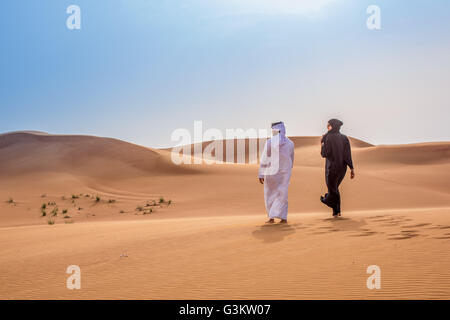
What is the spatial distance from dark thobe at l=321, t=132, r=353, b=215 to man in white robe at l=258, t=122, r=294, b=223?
0.90 metres

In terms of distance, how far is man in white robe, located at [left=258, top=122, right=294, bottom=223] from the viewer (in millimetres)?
9164

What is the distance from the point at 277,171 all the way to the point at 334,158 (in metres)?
1.41

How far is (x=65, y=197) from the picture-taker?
23.3m

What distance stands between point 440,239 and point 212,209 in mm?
15259

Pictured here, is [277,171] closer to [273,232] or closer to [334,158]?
[334,158]

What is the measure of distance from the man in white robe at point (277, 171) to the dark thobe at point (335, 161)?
0.90 meters

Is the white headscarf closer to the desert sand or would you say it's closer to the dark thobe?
the dark thobe

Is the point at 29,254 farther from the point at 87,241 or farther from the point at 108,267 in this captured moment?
the point at 108,267

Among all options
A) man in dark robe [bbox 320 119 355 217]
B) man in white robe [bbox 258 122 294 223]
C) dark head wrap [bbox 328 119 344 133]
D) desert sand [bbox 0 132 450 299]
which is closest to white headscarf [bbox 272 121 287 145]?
man in white robe [bbox 258 122 294 223]

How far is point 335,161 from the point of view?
9.34 metres

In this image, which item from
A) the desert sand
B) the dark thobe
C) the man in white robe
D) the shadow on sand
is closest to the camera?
the desert sand

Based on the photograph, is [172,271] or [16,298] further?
[172,271]

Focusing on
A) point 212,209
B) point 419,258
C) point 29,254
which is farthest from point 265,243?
point 212,209

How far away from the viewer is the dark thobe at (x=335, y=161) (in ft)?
30.5
